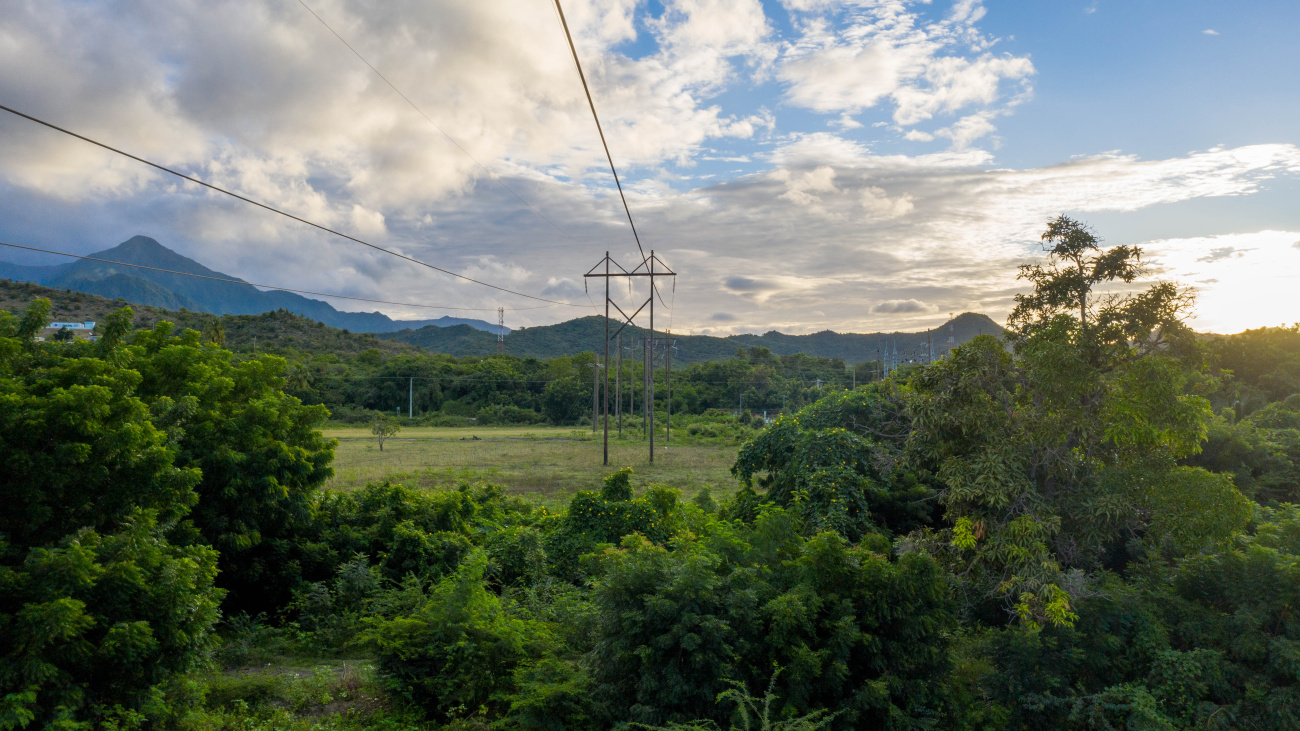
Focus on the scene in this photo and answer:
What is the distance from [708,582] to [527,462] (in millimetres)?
29610

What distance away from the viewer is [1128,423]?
884 centimetres

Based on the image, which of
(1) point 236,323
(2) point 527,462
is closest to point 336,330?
(1) point 236,323

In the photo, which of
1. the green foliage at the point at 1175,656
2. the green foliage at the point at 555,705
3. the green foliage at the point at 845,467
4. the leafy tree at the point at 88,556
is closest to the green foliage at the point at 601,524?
the green foliage at the point at 845,467

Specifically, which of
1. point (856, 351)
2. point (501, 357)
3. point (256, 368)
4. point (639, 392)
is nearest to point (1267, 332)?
point (256, 368)

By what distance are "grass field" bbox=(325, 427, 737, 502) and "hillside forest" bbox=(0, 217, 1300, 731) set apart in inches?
390

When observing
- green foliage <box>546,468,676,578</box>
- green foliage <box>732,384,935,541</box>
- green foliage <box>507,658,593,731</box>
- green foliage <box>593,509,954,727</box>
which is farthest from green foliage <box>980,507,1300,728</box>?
green foliage <box>546,468,676,578</box>

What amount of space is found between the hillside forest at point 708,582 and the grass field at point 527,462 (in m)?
9.91

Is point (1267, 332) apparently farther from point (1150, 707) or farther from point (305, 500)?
point (305, 500)

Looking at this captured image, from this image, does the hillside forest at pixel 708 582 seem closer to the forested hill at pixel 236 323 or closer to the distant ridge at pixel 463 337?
the distant ridge at pixel 463 337

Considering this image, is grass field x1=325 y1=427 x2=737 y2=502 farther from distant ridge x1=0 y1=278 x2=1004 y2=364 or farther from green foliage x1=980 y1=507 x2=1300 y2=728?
green foliage x1=980 y1=507 x2=1300 y2=728

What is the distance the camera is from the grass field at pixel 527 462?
27.5m

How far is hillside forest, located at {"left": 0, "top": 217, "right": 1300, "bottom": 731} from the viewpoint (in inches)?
280

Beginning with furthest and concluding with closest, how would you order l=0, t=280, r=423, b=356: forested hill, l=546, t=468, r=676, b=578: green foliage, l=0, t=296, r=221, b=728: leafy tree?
l=0, t=280, r=423, b=356: forested hill → l=546, t=468, r=676, b=578: green foliage → l=0, t=296, r=221, b=728: leafy tree

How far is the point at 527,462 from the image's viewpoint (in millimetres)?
36062
